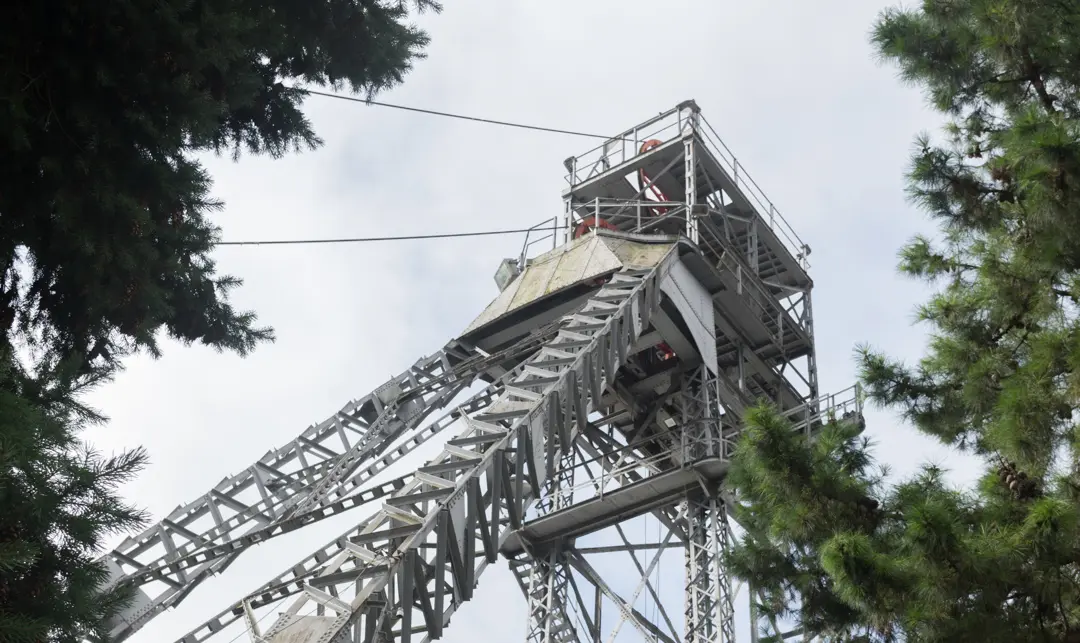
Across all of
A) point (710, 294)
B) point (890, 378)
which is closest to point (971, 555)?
point (890, 378)

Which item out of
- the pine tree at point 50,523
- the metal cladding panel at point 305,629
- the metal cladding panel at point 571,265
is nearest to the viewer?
the pine tree at point 50,523

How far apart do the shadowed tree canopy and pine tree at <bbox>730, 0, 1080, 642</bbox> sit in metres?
4.58

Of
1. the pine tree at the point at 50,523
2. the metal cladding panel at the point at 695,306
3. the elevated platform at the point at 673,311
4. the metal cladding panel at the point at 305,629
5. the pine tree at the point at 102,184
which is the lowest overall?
the pine tree at the point at 50,523

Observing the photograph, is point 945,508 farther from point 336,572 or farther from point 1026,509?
point 336,572

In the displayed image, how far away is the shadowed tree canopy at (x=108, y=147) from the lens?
672cm

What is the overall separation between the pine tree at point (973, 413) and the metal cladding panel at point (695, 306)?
7.18m

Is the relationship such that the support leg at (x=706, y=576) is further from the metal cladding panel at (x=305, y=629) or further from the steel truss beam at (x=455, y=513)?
the metal cladding panel at (x=305, y=629)

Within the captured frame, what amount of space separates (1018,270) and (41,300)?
23.7ft

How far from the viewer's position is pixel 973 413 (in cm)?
906

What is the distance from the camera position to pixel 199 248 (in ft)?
28.2

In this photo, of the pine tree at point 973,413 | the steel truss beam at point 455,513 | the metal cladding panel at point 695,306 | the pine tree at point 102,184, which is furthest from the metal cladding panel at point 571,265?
the pine tree at point 102,184

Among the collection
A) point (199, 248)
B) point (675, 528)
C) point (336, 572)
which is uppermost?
point (675, 528)

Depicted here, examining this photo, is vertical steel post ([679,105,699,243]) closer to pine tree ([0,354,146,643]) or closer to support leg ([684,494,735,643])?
support leg ([684,494,735,643])

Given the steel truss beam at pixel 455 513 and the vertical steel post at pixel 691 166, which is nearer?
the steel truss beam at pixel 455 513
